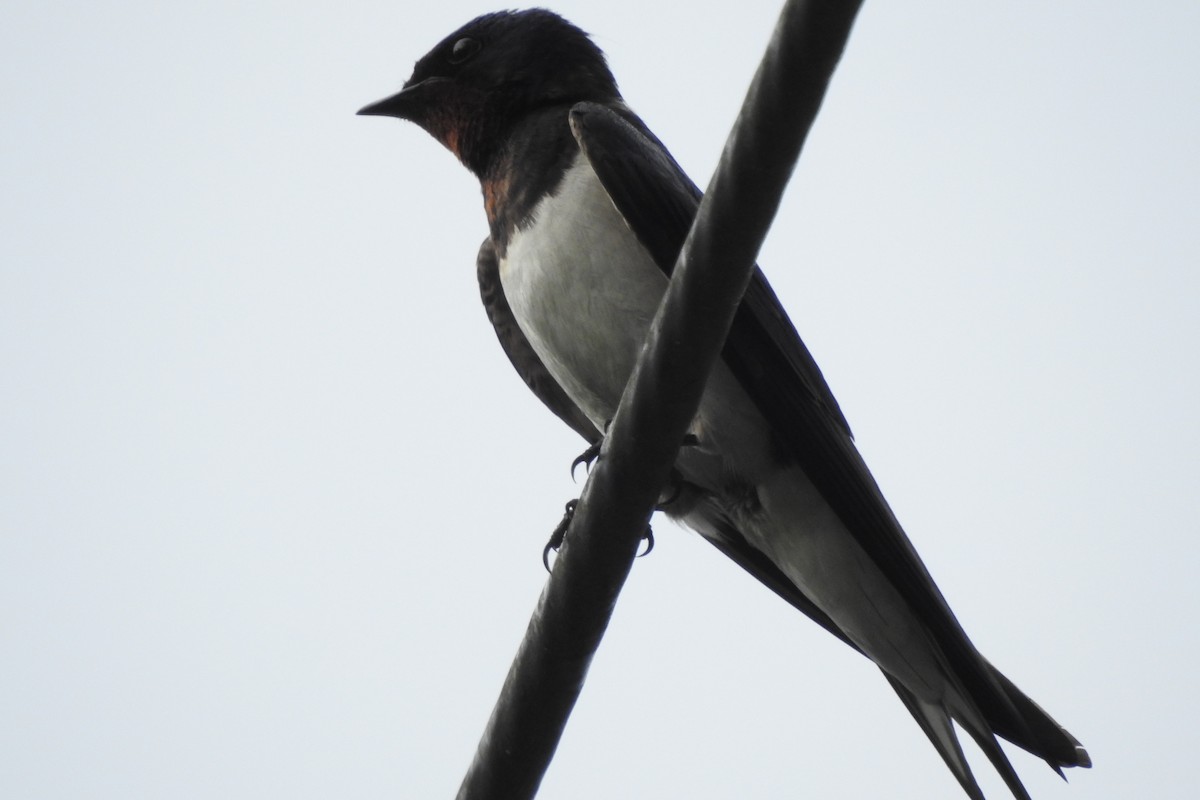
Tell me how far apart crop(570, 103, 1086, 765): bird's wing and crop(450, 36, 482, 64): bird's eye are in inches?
64.2

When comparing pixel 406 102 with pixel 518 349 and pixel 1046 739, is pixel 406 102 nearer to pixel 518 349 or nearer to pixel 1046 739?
pixel 518 349

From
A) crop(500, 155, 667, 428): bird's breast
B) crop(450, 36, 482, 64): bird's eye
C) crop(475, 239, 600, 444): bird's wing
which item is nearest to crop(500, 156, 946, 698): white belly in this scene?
crop(500, 155, 667, 428): bird's breast

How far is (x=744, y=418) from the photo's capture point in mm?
3846

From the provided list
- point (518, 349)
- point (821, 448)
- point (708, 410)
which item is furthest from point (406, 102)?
point (821, 448)

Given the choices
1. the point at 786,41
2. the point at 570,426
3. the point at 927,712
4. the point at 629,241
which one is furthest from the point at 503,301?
the point at 786,41

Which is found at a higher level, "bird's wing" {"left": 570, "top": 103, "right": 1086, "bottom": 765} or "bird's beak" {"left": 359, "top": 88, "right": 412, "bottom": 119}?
"bird's beak" {"left": 359, "top": 88, "right": 412, "bottom": 119}

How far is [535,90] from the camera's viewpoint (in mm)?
4859

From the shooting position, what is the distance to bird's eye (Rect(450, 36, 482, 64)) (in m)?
5.23

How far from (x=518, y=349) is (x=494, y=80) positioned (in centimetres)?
104

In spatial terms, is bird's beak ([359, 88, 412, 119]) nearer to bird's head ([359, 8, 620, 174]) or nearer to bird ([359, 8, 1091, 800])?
bird's head ([359, 8, 620, 174])

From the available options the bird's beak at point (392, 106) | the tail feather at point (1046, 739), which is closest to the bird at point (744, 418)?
the tail feather at point (1046, 739)

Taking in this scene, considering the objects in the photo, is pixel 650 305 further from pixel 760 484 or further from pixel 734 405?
pixel 760 484

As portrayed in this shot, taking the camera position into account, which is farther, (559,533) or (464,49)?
(464,49)

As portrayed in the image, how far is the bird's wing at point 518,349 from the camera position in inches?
188
